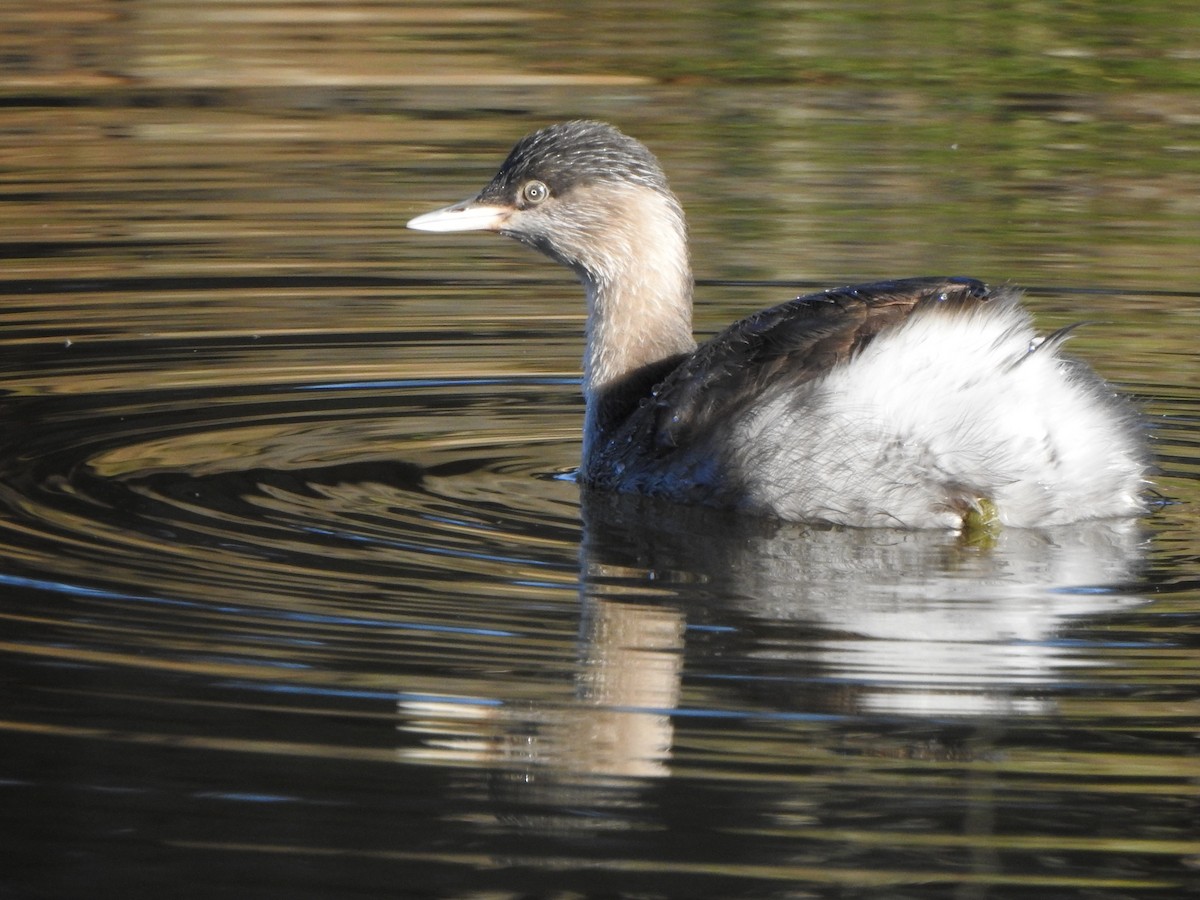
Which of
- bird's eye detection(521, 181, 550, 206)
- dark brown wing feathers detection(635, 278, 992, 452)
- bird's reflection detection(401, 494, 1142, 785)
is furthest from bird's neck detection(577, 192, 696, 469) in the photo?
bird's reflection detection(401, 494, 1142, 785)

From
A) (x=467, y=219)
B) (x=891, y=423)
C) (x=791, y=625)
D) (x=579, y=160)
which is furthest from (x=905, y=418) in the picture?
(x=467, y=219)

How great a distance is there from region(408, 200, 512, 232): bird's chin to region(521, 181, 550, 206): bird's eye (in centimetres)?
8

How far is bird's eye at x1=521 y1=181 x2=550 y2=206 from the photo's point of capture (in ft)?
24.8

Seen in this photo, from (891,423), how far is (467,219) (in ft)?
6.53

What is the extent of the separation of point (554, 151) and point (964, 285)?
6.07 ft

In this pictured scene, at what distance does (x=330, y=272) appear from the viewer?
33.6 feet

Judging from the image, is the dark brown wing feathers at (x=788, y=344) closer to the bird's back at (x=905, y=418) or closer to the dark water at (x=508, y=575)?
the bird's back at (x=905, y=418)

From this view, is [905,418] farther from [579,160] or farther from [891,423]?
[579,160]

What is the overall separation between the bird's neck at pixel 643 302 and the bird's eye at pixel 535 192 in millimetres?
269

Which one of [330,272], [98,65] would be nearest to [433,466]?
[330,272]

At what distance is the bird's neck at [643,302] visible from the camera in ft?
24.3

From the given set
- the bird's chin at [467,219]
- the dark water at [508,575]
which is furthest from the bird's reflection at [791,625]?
the bird's chin at [467,219]

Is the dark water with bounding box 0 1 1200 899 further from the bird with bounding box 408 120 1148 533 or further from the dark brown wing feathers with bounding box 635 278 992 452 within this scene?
the dark brown wing feathers with bounding box 635 278 992 452

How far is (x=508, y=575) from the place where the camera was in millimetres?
5793
